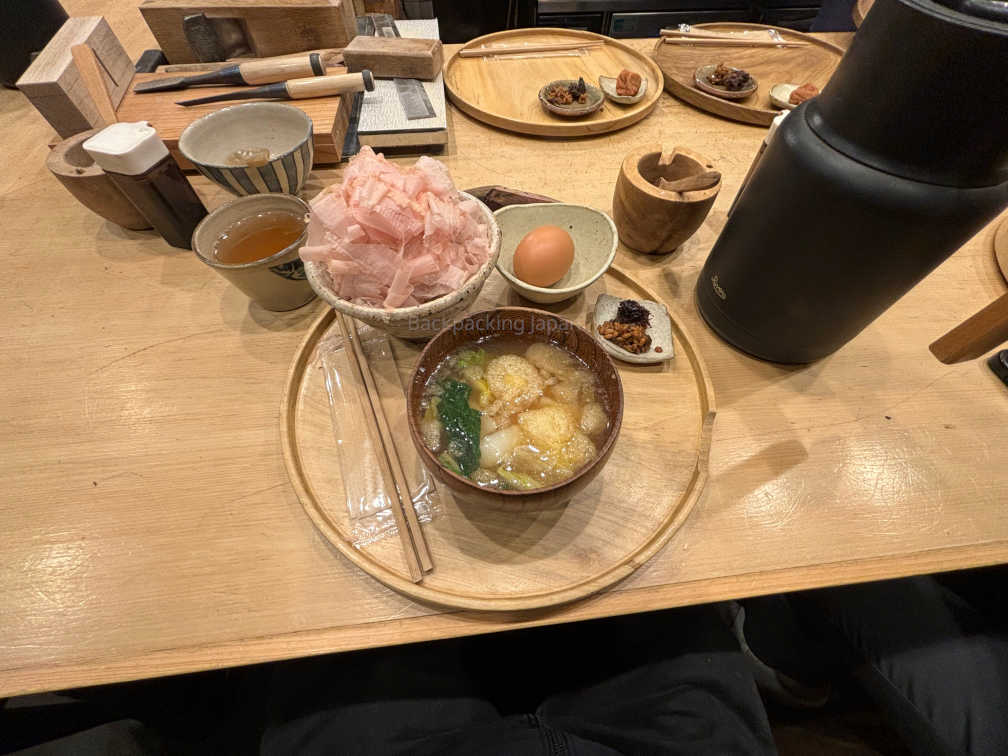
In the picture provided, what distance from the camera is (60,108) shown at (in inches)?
55.0

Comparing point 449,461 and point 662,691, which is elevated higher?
point 449,461

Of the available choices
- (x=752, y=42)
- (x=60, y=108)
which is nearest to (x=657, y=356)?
(x=60, y=108)

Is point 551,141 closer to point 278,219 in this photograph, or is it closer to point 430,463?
point 278,219

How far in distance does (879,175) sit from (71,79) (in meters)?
2.08

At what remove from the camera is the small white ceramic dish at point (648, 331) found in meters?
1.13

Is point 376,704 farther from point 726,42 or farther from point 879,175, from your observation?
point 726,42

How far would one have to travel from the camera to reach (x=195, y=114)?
1581mm

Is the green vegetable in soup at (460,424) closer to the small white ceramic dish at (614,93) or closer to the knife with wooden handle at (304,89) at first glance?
the knife with wooden handle at (304,89)

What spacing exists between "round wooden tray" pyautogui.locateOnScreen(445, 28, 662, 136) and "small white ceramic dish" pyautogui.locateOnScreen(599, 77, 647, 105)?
0.02 meters

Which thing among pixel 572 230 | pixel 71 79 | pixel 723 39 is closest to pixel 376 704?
→ pixel 572 230

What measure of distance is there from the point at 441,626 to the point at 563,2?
3971 mm

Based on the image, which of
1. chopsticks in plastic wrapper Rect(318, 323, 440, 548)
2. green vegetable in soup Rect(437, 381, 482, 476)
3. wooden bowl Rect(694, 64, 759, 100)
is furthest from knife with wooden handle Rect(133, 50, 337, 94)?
wooden bowl Rect(694, 64, 759, 100)

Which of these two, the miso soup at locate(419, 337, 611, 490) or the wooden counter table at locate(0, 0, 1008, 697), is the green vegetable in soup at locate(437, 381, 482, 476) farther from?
the wooden counter table at locate(0, 0, 1008, 697)

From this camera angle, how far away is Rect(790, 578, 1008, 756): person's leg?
1.07 metres
